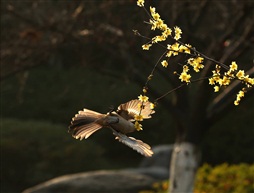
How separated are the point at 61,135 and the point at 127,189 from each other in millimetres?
3589

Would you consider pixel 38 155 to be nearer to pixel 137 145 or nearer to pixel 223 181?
pixel 223 181

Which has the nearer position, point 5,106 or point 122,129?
point 122,129

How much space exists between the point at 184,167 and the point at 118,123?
6768mm

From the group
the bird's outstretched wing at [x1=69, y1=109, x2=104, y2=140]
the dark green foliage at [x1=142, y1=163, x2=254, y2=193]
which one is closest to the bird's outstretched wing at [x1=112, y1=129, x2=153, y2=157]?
the bird's outstretched wing at [x1=69, y1=109, x2=104, y2=140]

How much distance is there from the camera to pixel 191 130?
965 centimetres

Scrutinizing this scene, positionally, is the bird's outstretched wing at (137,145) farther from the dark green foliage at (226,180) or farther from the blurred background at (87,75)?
the dark green foliage at (226,180)

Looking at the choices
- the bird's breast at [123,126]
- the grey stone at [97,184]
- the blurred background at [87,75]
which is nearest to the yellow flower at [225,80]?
the bird's breast at [123,126]

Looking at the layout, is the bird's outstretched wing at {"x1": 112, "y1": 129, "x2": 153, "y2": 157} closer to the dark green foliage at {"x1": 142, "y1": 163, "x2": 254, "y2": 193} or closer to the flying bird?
the flying bird

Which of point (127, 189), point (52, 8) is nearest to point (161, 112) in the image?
point (127, 189)

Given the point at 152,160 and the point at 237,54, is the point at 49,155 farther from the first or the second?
the point at 237,54

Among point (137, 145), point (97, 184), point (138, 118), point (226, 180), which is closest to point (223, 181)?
point (226, 180)

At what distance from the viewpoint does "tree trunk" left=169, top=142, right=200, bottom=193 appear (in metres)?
9.81

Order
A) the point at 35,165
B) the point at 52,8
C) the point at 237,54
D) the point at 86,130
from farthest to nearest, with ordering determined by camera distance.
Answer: the point at 35,165, the point at 52,8, the point at 237,54, the point at 86,130

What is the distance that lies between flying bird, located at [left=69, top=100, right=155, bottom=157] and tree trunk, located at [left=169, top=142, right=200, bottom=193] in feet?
21.2
